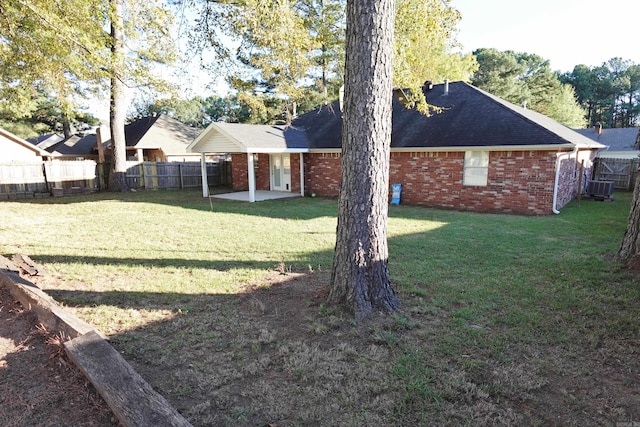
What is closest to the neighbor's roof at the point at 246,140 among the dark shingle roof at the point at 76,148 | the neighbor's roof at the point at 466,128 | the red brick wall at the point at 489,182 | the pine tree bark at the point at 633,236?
the neighbor's roof at the point at 466,128

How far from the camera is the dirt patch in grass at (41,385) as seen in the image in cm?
258

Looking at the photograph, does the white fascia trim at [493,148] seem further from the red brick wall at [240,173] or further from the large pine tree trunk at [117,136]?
the large pine tree trunk at [117,136]

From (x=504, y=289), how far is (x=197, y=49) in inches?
281

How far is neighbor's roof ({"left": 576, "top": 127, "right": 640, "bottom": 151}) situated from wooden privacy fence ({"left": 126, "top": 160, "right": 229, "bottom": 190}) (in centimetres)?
2760

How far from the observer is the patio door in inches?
678

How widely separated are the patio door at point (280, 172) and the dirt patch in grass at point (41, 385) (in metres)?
13.7

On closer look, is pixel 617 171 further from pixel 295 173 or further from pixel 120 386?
pixel 120 386

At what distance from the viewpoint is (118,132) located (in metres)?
17.4

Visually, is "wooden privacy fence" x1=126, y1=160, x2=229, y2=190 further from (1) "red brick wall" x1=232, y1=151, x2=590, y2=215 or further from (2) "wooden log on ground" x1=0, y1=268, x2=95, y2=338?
(2) "wooden log on ground" x1=0, y1=268, x2=95, y2=338

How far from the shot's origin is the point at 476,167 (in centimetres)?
1230

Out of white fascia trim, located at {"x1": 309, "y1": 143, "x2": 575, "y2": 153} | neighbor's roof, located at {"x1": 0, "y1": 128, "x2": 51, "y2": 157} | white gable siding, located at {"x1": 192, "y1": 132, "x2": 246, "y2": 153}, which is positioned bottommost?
white fascia trim, located at {"x1": 309, "y1": 143, "x2": 575, "y2": 153}

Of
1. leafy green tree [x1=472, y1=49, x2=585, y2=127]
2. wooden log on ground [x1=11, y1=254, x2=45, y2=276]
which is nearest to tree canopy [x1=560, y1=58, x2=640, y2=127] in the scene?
leafy green tree [x1=472, y1=49, x2=585, y2=127]

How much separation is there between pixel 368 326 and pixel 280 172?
14252 mm

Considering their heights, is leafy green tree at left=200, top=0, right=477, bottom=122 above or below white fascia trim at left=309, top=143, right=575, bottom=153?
above
